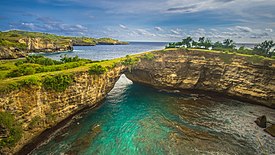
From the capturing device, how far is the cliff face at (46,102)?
886 inches

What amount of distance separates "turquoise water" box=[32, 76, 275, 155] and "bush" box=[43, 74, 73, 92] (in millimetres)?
6942

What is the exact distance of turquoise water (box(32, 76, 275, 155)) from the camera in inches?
946

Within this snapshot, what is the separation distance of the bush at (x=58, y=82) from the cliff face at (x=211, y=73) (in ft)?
75.9

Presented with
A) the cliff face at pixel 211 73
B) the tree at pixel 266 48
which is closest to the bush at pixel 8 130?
the cliff face at pixel 211 73

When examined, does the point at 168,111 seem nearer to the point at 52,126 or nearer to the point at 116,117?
the point at 116,117

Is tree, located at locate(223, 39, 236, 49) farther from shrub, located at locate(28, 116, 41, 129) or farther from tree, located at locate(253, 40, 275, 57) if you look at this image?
shrub, located at locate(28, 116, 41, 129)

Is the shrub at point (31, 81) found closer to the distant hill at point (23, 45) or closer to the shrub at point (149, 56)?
Answer: the shrub at point (149, 56)

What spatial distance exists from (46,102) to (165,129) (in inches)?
790

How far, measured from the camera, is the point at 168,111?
3647cm

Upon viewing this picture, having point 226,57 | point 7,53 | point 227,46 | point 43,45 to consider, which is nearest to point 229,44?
point 227,46


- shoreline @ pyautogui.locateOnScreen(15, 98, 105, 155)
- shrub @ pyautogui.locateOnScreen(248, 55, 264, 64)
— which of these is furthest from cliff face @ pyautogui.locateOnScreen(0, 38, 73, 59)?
shrub @ pyautogui.locateOnScreen(248, 55, 264, 64)

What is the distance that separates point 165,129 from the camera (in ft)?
96.1

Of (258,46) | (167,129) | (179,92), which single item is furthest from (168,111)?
(258,46)

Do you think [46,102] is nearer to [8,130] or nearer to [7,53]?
[8,130]
